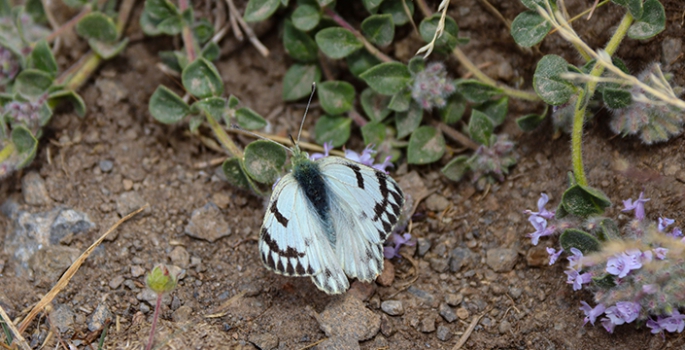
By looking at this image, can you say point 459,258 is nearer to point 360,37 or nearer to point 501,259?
point 501,259

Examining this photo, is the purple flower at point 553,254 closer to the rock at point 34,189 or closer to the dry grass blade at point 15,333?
the dry grass blade at point 15,333

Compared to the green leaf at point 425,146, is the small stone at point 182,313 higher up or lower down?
lower down

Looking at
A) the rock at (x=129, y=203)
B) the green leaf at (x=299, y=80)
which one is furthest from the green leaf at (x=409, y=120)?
the rock at (x=129, y=203)

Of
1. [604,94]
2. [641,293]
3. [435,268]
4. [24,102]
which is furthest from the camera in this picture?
[24,102]

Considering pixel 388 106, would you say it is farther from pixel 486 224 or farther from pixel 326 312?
pixel 326 312

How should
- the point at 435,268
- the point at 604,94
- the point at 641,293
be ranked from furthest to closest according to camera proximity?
the point at 435,268 → the point at 604,94 → the point at 641,293

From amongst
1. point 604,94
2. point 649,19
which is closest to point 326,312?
point 604,94
